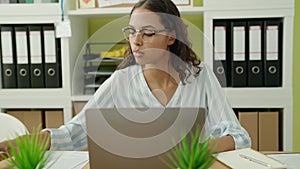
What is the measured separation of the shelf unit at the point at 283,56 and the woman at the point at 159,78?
0.57 meters

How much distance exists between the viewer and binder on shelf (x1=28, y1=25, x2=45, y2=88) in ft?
7.48

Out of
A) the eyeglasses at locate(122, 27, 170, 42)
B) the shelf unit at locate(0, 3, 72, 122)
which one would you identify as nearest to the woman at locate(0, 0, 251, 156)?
the eyeglasses at locate(122, 27, 170, 42)

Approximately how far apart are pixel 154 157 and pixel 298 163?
0.49 meters

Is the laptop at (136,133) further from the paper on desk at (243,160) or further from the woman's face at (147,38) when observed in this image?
the woman's face at (147,38)

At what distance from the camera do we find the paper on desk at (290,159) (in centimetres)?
117

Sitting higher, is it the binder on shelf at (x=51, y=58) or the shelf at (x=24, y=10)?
the shelf at (x=24, y=10)

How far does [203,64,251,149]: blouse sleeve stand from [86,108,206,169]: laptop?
32 centimetres

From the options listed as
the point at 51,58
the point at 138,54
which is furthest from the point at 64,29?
the point at 138,54

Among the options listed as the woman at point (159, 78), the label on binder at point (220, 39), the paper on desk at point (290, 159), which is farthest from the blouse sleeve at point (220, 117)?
the label on binder at point (220, 39)

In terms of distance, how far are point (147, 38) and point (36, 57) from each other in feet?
3.59

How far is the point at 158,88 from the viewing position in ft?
5.22

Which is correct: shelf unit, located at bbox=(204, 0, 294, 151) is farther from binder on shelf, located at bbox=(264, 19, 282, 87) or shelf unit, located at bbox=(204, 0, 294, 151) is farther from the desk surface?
the desk surface

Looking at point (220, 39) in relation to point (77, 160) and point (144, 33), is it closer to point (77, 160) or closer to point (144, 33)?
point (144, 33)

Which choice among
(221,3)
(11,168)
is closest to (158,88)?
(221,3)
